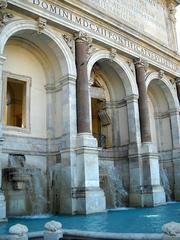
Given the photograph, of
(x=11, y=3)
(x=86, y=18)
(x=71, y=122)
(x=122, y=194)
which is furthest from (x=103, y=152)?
(x=11, y=3)

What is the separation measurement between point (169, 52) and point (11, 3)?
12.1 meters

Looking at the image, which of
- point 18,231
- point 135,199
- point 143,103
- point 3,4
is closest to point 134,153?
point 135,199

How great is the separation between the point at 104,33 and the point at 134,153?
6.89m

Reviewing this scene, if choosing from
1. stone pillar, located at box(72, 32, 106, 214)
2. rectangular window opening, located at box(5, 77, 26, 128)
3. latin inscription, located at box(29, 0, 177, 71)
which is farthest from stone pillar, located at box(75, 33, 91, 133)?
rectangular window opening, located at box(5, 77, 26, 128)

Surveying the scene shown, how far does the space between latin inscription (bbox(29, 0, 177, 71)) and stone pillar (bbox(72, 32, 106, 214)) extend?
6.28 ft

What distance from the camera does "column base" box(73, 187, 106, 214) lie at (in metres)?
13.1

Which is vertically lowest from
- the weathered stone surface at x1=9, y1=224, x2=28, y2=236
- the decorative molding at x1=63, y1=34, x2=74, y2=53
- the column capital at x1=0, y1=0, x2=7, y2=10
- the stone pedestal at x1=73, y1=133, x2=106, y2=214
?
the weathered stone surface at x1=9, y1=224, x2=28, y2=236

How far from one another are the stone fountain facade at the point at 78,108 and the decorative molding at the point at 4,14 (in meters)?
0.04

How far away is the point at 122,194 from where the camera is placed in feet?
53.9

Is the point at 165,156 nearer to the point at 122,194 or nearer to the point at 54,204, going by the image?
the point at 122,194

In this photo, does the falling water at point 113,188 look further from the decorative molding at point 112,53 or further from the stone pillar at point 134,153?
the decorative molding at point 112,53

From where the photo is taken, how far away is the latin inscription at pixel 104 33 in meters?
14.7

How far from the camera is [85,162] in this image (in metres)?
13.7

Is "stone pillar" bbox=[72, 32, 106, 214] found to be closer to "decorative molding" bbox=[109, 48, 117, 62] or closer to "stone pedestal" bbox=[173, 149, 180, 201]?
"decorative molding" bbox=[109, 48, 117, 62]
